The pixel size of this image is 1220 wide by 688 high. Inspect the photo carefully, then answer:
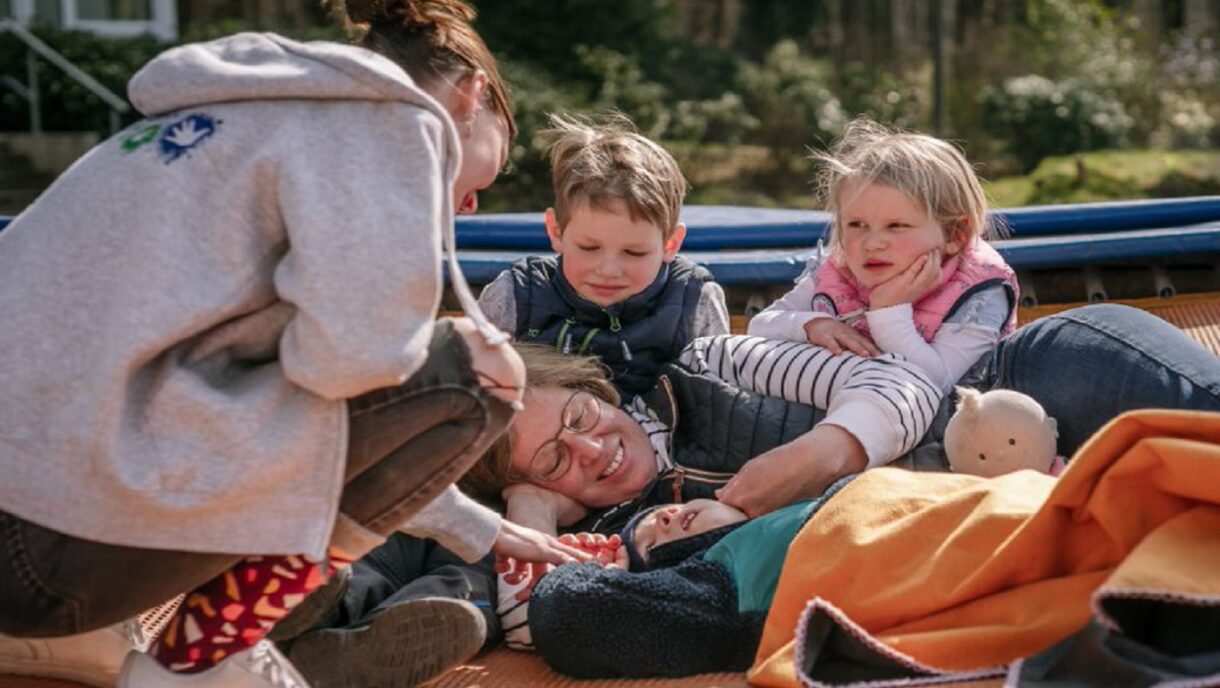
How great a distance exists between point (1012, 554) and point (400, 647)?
2.57 feet

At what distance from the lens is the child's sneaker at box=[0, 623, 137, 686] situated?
199 cm

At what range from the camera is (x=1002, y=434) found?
87.5 inches

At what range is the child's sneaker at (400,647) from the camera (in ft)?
6.39

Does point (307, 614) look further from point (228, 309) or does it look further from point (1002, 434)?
point (1002, 434)

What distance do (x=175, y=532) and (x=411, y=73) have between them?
73 centimetres

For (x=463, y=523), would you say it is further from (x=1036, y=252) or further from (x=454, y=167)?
(x=1036, y=252)

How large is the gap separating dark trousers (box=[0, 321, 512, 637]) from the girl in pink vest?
41.4 inches

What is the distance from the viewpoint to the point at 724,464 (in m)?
2.55

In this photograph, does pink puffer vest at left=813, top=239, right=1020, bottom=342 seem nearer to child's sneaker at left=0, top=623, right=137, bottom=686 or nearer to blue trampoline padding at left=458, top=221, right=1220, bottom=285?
blue trampoline padding at left=458, top=221, right=1220, bottom=285

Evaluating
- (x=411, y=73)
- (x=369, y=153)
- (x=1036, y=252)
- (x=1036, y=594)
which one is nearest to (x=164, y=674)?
(x=369, y=153)

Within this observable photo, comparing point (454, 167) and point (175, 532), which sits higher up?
Result: point (454, 167)

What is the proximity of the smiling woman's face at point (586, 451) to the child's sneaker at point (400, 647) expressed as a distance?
0.56 meters

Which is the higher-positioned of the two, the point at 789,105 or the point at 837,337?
the point at 837,337

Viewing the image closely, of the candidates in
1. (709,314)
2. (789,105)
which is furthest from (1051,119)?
(709,314)
